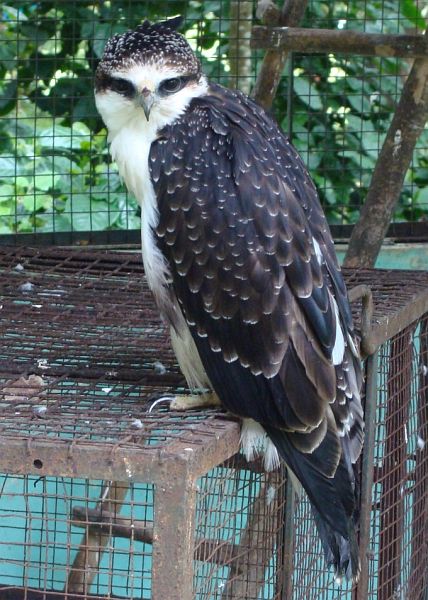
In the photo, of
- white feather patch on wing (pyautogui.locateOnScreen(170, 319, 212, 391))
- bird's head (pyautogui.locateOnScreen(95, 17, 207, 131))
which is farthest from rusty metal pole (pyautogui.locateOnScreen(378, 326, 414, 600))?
bird's head (pyautogui.locateOnScreen(95, 17, 207, 131))

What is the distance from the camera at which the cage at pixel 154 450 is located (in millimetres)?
2268

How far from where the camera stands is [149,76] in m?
3.20

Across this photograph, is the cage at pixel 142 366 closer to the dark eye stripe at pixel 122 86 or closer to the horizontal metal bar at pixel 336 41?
the horizontal metal bar at pixel 336 41

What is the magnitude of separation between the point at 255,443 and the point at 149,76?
1090 millimetres

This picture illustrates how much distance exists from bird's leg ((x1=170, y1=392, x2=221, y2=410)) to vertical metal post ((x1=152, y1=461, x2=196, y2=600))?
60 centimetres

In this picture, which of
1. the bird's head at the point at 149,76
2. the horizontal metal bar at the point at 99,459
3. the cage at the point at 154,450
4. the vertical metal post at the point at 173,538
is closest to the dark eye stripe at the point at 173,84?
the bird's head at the point at 149,76

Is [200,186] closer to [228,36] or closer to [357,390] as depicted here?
[357,390]

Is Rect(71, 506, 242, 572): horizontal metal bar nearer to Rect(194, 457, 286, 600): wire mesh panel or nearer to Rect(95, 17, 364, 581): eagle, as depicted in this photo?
Rect(194, 457, 286, 600): wire mesh panel

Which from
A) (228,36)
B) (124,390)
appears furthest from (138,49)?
(228,36)

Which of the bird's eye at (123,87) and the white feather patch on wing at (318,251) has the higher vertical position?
the bird's eye at (123,87)

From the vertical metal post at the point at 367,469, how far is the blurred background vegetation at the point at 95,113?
2.00 meters

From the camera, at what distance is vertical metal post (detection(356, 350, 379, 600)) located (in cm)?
328

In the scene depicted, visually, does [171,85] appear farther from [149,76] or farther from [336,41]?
[336,41]

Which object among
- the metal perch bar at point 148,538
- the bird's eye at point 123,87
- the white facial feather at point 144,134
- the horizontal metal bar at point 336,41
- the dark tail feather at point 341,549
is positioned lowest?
the metal perch bar at point 148,538
